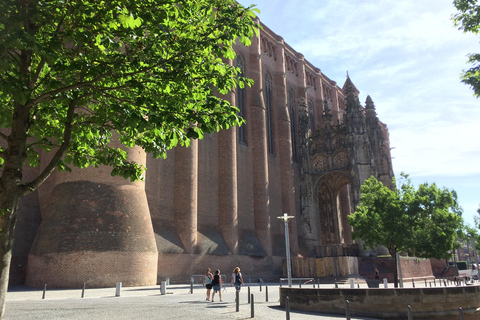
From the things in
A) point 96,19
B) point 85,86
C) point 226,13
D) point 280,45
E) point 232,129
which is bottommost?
point 85,86

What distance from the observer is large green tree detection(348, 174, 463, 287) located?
24.3 metres

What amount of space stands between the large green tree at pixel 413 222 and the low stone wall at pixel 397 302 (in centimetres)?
1288

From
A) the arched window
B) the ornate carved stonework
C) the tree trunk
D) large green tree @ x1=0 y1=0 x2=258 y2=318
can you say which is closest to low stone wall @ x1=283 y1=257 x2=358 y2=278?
the ornate carved stonework

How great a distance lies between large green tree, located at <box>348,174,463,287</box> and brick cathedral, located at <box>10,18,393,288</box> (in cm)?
477

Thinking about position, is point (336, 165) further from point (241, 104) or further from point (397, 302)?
point (397, 302)

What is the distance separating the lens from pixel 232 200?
29.8 metres

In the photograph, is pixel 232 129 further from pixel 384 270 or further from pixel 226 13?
pixel 226 13

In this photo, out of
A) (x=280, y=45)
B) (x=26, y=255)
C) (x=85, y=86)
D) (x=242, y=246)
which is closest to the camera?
(x=85, y=86)

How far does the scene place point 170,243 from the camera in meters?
24.1

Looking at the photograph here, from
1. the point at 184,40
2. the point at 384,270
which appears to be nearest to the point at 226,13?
the point at 184,40

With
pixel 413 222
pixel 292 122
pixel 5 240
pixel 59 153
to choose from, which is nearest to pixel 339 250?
pixel 413 222

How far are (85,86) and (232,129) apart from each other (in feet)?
81.6

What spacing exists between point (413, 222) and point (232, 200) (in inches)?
518

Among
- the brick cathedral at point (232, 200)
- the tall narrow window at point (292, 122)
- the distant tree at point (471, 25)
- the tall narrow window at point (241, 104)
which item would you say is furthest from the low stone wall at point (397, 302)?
the tall narrow window at point (292, 122)
